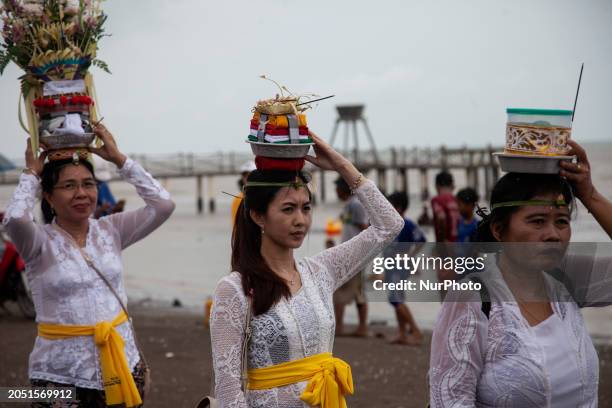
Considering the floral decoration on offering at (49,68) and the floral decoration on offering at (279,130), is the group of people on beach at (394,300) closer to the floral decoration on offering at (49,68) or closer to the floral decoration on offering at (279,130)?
the floral decoration on offering at (279,130)

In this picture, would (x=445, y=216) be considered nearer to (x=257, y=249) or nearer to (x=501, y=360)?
(x=257, y=249)

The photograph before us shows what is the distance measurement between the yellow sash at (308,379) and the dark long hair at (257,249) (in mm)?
228

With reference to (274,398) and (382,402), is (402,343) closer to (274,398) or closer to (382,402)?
(382,402)

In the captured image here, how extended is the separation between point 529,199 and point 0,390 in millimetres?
4796

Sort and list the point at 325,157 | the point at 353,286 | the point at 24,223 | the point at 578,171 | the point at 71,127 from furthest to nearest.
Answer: the point at 353,286, the point at 71,127, the point at 24,223, the point at 325,157, the point at 578,171

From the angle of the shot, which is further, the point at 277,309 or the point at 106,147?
the point at 106,147

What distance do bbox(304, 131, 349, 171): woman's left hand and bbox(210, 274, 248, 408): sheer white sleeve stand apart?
25.9 inches

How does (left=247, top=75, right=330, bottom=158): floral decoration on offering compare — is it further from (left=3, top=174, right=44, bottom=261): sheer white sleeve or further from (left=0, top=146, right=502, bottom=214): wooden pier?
(left=0, top=146, right=502, bottom=214): wooden pier

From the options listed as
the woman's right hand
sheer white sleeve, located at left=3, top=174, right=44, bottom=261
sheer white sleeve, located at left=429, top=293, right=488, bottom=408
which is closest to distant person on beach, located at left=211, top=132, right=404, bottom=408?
sheer white sleeve, located at left=429, top=293, right=488, bottom=408

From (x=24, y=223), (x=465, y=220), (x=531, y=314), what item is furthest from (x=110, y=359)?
(x=465, y=220)

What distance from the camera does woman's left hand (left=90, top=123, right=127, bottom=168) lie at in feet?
16.4

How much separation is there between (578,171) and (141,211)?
295 centimetres

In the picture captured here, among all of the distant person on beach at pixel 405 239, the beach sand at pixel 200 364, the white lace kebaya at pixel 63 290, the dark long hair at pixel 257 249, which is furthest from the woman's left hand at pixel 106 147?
the distant person on beach at pixel 405 239

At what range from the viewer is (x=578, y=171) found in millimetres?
3070
